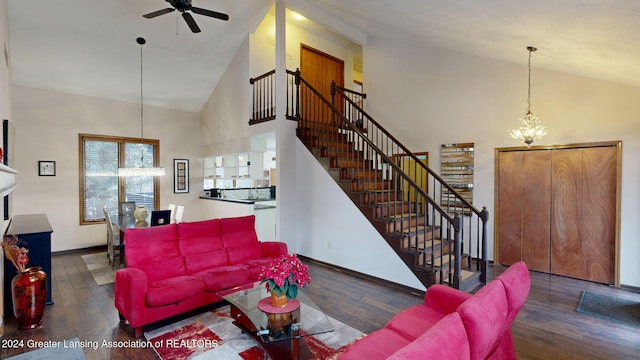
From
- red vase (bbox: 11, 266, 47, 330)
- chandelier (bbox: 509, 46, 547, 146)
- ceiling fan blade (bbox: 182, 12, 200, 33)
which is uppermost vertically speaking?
ceiling fan blade (bbox: 182, 12, 200, 33)

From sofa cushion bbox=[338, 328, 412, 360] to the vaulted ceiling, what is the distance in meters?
2.73

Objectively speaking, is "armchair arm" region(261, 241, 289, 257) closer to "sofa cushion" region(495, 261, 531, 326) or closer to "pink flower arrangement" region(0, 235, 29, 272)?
"pink flower arrangement" region(0, 235, 29, 272)

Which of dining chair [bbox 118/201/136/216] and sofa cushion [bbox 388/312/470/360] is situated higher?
dining chair [bbox 118/201/136/216]

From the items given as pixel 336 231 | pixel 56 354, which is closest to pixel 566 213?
pixel 336 231

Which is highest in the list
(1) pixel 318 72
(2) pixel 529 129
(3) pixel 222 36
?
(3) pixel 222 36

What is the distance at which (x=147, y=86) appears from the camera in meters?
6.73

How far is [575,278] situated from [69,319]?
21.9 ft

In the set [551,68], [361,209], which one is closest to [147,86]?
[361,209]

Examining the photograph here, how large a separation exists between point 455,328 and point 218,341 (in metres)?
2.26

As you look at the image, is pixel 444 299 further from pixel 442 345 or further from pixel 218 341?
pixel 218 341

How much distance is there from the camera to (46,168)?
6.07 metres

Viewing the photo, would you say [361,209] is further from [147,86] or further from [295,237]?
[147,86]

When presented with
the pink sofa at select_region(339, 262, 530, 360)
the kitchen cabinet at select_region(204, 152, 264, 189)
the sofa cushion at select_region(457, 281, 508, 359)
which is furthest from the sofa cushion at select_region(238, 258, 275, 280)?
the kitchen cabinet at select_region(204, 152, 264, 189)

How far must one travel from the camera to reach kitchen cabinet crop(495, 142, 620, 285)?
14.6 ft
